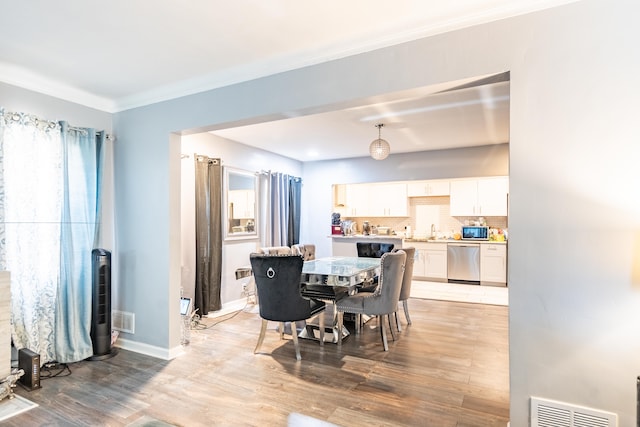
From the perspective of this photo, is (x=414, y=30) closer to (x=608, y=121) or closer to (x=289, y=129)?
(x=608, y=121)

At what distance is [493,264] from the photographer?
6789 millimetres

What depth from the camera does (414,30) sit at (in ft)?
7.18

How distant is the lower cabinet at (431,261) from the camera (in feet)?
23.5

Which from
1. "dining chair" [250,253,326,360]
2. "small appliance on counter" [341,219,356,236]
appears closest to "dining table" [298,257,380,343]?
"dining chair" [250,253,326,360]

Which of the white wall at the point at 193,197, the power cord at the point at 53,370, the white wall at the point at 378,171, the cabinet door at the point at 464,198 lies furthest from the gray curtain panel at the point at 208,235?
the cabinet door at the point at 464,198

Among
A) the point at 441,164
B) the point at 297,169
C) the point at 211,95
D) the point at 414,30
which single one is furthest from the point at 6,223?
the point at 441,164

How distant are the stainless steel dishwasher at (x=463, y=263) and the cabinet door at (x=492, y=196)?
0.76 meters

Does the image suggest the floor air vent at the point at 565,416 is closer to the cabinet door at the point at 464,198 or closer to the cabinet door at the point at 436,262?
the cabinet door at the point at 436,262

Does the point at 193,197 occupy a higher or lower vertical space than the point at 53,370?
higher

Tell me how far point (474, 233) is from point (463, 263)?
0.66m

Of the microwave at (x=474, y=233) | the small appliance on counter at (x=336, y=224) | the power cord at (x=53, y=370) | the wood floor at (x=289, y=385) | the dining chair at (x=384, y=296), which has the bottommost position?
the wood floor at (x=289, y=385)

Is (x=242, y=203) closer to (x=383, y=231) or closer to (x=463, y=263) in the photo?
(x=383, y=231)

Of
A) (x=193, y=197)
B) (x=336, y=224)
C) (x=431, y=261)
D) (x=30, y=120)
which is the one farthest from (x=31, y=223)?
(x=431, y=261)

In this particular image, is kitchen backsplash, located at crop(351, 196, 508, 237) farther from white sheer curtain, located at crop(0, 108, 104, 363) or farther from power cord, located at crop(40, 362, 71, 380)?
power cord, located at crop(40, 362, 71, 380)
